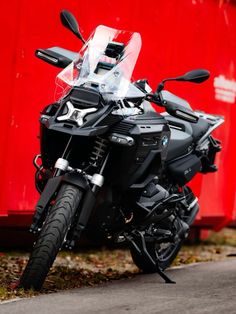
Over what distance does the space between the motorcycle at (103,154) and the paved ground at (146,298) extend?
211 mm

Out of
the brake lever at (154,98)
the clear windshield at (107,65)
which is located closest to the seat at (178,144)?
the brake lever at (154,98)

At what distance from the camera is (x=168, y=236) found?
26.0 feet

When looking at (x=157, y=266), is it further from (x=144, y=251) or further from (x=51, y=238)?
(x=51, y=238)

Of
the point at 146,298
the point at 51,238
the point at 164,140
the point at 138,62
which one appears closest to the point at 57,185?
the point at 51,238

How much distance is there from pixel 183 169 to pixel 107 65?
4.04ft

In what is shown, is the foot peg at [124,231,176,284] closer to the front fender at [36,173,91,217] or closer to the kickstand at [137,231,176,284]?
the kickstand at [137,231,176,284]

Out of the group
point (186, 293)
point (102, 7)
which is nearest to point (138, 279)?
Result: point (186, 293)

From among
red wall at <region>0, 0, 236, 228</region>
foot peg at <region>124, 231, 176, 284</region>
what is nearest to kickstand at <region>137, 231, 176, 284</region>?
foot peg at <region>124, 231, 176, 284</region>

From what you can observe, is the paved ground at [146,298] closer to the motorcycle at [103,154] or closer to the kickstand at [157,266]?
the kickstand at [157,266]

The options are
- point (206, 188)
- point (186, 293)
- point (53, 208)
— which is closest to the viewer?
point (53, 208)

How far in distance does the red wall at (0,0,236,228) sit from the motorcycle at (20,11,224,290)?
1.15m

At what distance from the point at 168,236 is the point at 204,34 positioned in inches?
125

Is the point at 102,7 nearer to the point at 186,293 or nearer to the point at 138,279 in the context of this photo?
the point at 138,279

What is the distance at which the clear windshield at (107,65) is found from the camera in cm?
694
